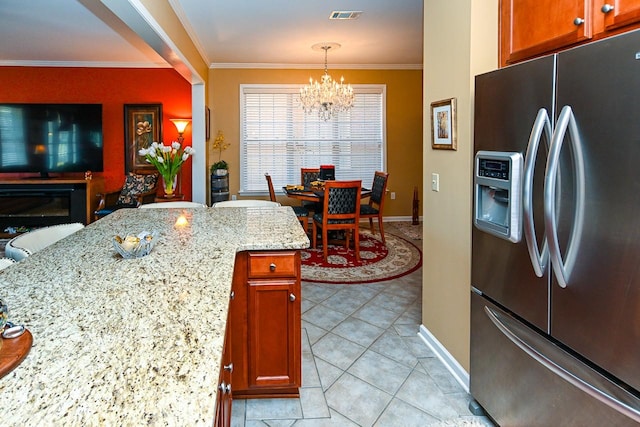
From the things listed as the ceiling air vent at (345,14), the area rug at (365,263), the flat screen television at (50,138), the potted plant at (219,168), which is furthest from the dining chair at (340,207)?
the flat screen television at (50,138)

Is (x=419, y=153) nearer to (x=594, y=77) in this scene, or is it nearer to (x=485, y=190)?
(x=485, y=190)

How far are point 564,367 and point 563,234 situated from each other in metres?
0.45

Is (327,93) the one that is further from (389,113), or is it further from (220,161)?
(220,161)

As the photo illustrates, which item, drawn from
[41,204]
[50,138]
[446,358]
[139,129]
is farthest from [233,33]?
[446,358]

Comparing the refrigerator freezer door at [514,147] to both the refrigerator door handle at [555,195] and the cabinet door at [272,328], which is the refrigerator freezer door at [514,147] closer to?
the refrigerator door handle at [555,195]

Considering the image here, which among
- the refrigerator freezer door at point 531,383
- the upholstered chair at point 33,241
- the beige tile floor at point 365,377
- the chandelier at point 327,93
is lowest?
the beige tile floor at point 365,377

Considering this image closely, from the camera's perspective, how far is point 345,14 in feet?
14.8

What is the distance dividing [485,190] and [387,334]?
4.84 feet

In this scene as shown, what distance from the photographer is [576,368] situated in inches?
53.2

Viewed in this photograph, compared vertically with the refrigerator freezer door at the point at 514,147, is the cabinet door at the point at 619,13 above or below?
above

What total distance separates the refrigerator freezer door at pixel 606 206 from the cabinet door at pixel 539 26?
20cm

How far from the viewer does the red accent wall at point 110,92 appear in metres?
6.36

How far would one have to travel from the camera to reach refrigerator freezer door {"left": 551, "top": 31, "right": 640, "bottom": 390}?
115cm

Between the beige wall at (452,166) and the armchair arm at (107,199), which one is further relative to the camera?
the armchair arm at (107,199)
